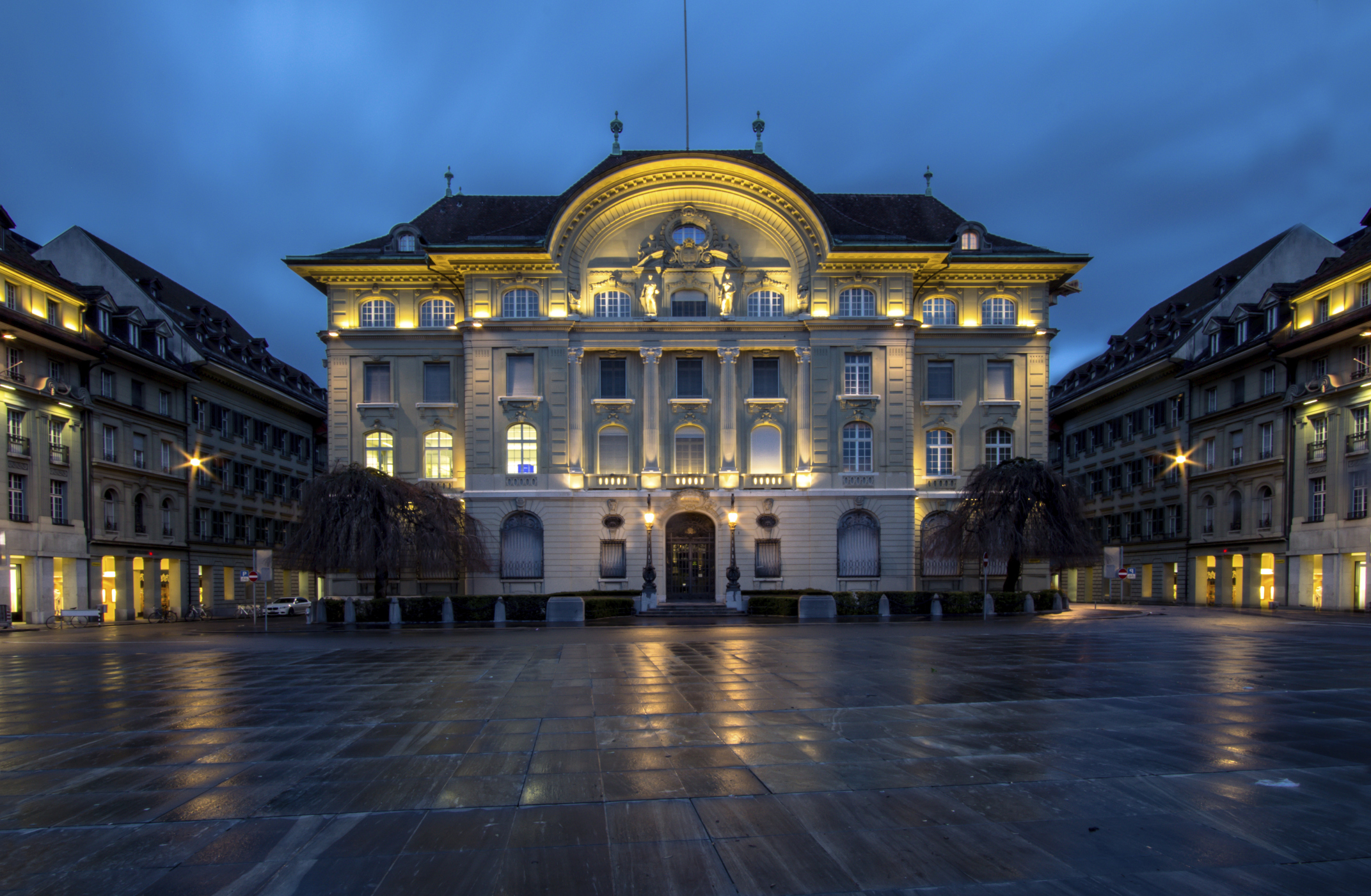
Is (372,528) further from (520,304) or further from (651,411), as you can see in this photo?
(651,411)

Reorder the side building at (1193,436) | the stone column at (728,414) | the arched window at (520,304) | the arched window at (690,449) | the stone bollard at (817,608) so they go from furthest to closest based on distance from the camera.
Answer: the side building at (1193,436), the arched window at (690,449), the arched window at (520,304), the stone column at (728,414), the stone bollard at (817,608)

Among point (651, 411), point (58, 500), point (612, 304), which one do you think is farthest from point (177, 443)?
point (651, 411)

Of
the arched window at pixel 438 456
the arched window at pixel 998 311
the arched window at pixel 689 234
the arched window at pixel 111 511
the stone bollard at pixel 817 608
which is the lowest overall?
the stone bollard at pixel 817 608

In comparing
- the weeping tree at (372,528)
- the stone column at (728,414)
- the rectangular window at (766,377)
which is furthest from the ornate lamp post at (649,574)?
the weeping tree at (372,528)

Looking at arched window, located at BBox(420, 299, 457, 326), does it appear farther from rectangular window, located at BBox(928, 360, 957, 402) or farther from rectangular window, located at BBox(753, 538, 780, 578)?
rectangular window, located at BBox(928, 360, 957, 402)

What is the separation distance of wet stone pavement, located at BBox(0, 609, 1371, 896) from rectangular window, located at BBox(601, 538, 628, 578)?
26097 millimetres

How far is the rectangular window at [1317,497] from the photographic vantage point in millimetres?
41188

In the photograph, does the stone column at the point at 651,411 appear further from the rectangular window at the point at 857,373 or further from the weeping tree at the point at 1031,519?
the weeping tree at the point at 1031,519

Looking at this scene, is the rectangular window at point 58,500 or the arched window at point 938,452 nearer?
the rectangular window at point 58,500

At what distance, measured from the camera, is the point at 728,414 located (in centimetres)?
4309

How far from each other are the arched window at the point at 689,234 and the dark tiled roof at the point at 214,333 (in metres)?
27.9

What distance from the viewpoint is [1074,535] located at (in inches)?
1395

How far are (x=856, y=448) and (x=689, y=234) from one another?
13.4 meters

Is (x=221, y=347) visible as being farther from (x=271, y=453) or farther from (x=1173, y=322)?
(x=1173, y=322)
